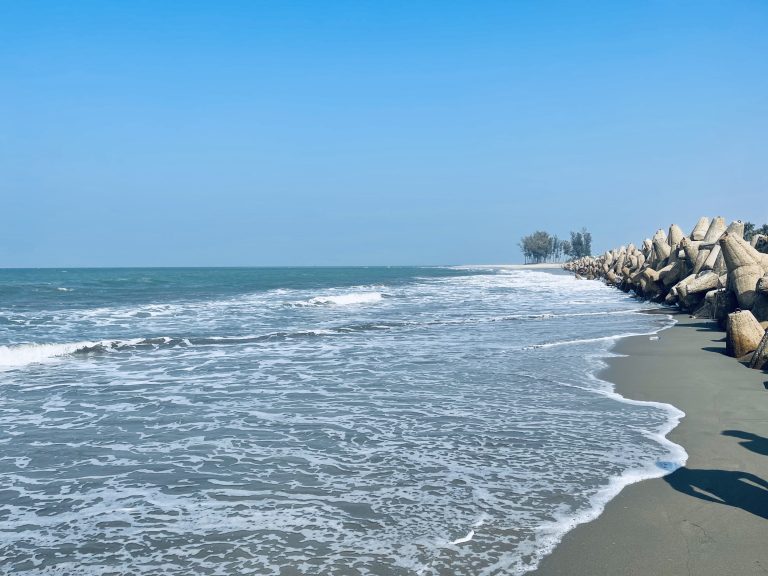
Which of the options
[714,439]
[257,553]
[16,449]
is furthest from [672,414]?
[16,449]

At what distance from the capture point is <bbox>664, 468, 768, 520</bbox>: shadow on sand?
4.93 metres

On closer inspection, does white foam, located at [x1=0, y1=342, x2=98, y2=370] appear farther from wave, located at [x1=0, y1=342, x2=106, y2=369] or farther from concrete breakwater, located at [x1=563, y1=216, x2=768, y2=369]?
concrete breakwater, located at [x1=563, y1=216, x2=768, y2=369]

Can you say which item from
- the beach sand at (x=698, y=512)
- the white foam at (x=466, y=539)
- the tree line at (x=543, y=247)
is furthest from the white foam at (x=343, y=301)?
the tree line at (x=543, y=247)

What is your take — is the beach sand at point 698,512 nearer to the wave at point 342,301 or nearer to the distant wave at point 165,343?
the distant wave at point 165,343

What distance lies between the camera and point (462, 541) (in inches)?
174

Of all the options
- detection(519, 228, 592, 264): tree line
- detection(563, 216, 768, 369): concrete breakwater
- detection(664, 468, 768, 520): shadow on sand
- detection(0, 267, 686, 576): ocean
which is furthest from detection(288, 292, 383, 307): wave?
detection(519, 228, 592, 264): tree line

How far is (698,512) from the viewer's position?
4.80m

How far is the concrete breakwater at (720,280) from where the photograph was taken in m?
11.5

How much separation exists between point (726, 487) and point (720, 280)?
1322cm

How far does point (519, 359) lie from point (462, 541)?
8634 mm

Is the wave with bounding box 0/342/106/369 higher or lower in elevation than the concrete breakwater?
lower

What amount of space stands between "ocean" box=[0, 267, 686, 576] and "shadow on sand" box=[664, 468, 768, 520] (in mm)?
332

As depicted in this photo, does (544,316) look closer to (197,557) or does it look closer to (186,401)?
(186,401)

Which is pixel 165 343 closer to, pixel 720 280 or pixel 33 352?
pixel 33 352
